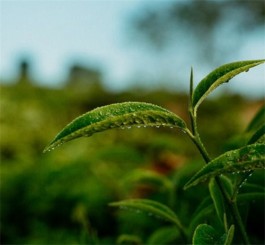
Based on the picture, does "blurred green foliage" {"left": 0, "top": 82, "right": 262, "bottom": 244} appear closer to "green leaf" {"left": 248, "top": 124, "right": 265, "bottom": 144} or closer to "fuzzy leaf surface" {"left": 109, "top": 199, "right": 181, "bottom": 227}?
"fuzzy leaf surface" {"left": 109, "top": 199, "right": 181, "bottom": 227}

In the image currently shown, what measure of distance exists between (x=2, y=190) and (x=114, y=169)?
15.4 inches

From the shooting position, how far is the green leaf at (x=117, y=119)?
0.54 metres

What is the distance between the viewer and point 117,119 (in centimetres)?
54

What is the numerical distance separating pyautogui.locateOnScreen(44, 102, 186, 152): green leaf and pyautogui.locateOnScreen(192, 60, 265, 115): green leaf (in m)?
0.05

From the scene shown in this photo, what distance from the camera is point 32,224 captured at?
4.98ft

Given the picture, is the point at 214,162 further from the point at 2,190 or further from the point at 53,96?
the point at 53,96

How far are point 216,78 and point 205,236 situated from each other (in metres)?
0.17

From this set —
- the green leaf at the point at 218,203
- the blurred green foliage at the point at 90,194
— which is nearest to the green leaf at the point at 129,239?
A: the blurred green foliage at the point at 90,194

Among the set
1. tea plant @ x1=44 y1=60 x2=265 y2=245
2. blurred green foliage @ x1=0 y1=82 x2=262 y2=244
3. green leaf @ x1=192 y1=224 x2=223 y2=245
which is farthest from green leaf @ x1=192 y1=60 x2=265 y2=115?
blurred green foliage @ x1=0 y1=82 x2=262 y2=244

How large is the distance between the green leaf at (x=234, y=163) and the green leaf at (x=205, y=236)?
0.07 metres

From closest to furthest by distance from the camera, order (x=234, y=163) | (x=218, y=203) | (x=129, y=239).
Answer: (x=234, y=163)
(x=218, y=203)
(x=129, y=239)

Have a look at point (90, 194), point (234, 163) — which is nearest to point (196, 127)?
point (234, 163)

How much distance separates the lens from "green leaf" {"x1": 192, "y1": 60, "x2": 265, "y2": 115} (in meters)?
0.58

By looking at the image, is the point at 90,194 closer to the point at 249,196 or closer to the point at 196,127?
the point at 249,196
